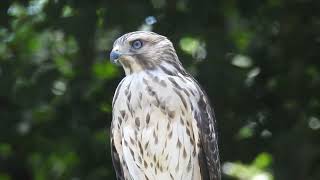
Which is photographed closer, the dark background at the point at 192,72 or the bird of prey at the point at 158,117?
the bird of prey at the point at 158,117

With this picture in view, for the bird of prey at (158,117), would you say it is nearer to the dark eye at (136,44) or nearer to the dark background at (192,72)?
the dark eye at (136,44)

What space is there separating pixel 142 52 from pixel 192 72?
2222mm

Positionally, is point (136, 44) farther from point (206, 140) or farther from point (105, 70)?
point (105, 70)

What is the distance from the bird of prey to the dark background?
78.1 inches

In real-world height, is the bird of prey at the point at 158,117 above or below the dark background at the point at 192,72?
above

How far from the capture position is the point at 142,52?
597 centimetres

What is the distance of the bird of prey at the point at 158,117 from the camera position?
5.88 m

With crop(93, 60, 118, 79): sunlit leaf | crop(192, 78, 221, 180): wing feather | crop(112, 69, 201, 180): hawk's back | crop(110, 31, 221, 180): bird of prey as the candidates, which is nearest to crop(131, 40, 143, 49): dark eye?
crop(110, 31, 221, 180): bird of prey

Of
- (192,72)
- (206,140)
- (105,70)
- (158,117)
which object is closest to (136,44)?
(158,117)

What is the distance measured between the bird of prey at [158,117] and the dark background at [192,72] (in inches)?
78.1

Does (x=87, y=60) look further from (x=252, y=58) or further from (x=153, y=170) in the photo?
(x=153, y=170)

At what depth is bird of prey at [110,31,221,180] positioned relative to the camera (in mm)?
5883

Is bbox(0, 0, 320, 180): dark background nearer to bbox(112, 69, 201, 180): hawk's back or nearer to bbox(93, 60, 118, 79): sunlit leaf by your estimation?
bbox(93, 60, 118, 79): sunlit leaf

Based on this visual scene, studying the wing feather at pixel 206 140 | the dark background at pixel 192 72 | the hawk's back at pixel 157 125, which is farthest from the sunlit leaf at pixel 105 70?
the hawk's back at pixel 157 125
